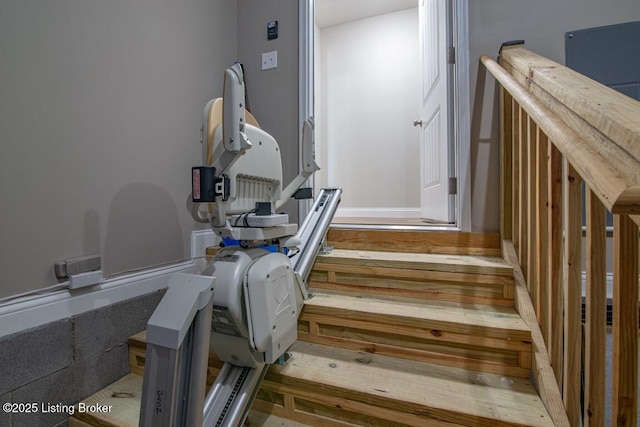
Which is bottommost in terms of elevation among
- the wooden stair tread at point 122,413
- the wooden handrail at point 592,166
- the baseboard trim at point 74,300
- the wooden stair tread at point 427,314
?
the wooden stair tread at point 122,413

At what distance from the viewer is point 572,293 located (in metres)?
0.80

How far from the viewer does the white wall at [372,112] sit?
10.6 ft

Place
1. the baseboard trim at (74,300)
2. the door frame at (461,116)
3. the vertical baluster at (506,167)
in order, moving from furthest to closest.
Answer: the door frame at (461,116), the vertical baluster at (506,167), the baseboard trim at (74,300)

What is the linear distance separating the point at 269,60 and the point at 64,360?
2.05 meters

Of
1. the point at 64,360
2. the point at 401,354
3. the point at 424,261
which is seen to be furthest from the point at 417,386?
the point at 64,360

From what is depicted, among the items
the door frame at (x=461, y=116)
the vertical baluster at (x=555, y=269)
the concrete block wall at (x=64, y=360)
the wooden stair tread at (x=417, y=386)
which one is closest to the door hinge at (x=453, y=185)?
the door frame at (x=461, y=116)

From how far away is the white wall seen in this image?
3223 mm

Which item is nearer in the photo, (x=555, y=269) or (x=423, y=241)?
(x=555, y=269)

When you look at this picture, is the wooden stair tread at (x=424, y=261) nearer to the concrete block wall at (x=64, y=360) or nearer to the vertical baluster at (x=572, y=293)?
the vertical baluster at (x=572, y=293)

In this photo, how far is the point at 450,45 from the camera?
1721 mm

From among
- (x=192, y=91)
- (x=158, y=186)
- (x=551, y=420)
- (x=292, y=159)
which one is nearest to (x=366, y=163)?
(x=292, y=159)

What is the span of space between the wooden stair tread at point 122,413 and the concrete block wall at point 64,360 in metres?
0.05

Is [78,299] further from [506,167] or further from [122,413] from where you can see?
[506,167]

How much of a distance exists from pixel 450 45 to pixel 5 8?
204cm
